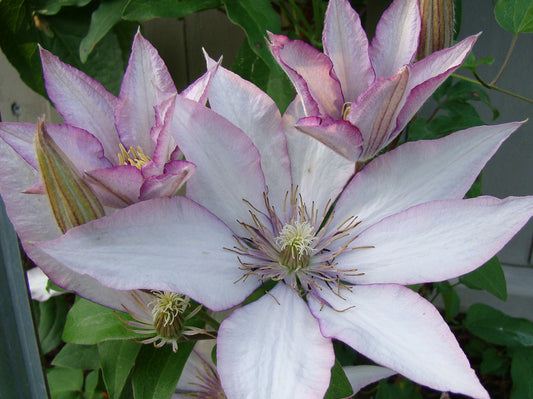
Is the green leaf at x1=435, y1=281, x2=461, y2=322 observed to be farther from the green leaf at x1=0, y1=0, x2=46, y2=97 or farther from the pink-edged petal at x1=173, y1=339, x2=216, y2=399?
the green leaf at x1=0, y1=0, x2=46, y2=97

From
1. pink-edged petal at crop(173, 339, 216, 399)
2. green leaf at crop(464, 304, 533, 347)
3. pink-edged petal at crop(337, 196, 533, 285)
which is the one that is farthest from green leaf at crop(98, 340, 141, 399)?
green leaf at crop(464, 304, 533, 347)

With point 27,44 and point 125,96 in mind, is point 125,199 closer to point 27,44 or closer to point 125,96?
point 125,96

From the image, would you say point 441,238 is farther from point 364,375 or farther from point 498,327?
point 498,327

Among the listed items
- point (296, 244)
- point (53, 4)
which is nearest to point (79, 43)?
point (53, 4)

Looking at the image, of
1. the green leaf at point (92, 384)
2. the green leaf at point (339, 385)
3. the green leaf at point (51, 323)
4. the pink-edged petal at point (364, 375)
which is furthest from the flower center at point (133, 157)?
the green leaf at point (51, 323)

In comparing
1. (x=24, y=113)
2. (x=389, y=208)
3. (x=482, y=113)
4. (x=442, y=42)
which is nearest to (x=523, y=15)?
(x=442, y=42)
